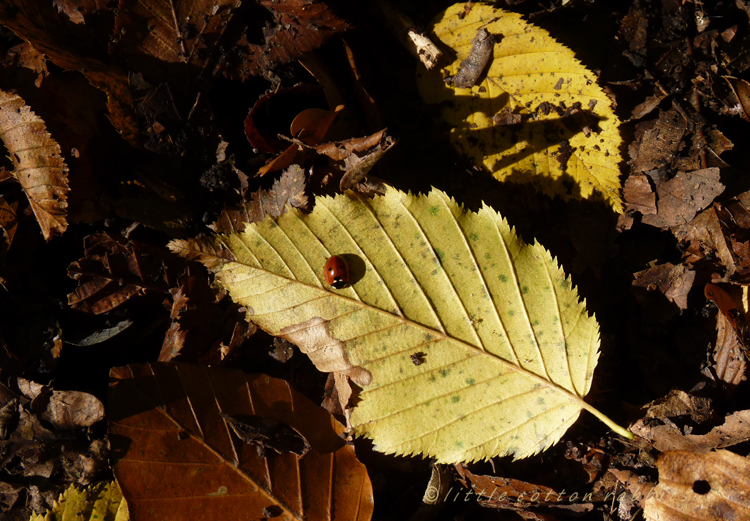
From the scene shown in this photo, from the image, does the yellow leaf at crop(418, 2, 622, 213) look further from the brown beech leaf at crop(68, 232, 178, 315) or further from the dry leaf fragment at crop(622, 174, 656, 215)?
the brown beech leaf at crop(68, 232, 178, 315)

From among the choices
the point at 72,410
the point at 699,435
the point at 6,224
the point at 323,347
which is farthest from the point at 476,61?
the point at 72,410

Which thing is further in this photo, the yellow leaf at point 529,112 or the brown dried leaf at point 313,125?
the yellow leaf at point 529,112

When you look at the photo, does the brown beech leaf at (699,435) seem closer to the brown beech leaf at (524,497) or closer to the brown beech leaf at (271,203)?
the brown beech leaf at (524,497)

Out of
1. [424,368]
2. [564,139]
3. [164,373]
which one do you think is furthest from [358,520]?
[564,139]

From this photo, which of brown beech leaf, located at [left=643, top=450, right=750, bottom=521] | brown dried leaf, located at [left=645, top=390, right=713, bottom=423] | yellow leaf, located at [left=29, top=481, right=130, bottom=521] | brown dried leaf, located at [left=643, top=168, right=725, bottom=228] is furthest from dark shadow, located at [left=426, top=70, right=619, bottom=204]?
yellow leaf, located at [left=29, top=481, right=130, bottom=521]

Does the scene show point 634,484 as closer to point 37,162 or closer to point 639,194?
point 639,194

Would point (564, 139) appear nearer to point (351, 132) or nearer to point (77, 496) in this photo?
point (351, 132)

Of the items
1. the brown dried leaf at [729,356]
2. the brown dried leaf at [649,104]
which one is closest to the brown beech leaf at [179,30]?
the brown dried leaf at [649,104]
